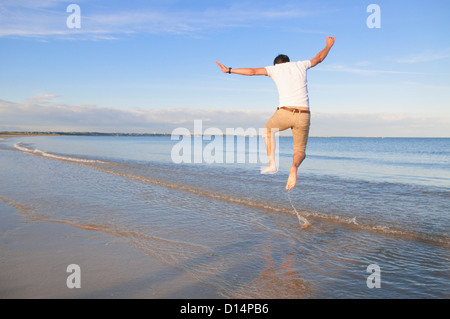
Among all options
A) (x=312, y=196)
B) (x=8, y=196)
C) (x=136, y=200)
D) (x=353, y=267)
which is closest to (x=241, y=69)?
(x=353, y=267)

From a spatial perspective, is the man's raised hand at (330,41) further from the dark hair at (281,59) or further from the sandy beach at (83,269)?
the sandy beach at (83,269)

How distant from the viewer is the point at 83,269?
18.1 ft

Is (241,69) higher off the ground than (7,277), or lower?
higher

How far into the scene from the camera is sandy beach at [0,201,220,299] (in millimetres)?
4781

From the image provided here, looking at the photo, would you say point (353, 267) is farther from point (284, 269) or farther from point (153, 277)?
point (153, 277)

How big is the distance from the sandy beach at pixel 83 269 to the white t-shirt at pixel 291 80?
325 cm

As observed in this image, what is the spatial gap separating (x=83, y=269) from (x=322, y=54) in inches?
204

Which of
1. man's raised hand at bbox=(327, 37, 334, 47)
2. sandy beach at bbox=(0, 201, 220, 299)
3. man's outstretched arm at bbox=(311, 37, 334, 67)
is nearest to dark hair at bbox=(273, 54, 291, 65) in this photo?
man's outstretched arm at bbox=(311, 37, 334, 67)

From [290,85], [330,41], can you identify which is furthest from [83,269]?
[330,41]

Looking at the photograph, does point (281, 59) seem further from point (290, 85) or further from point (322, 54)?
point (322, 54)
